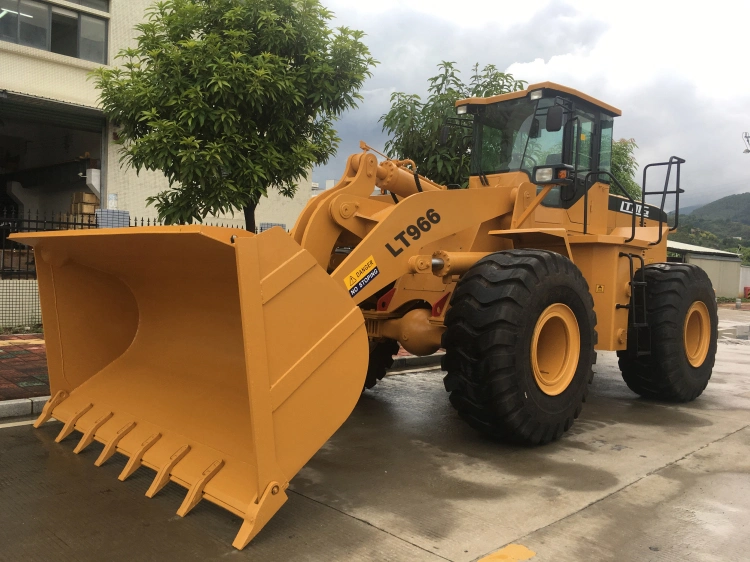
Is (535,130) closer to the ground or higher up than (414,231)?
higher up

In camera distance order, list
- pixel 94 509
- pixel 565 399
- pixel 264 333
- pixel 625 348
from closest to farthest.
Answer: pixel 264 333
pixel 94 509
pixel 565 399
pixel 625 348

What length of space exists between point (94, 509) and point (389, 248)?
2.48 m

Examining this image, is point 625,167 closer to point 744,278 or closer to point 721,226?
point 744,278

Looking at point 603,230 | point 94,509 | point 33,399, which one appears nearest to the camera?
point 94,509

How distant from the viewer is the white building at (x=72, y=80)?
12.7m

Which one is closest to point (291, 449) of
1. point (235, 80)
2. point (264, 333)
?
point (264, 333)

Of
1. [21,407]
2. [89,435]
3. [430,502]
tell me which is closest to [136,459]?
[89,435]

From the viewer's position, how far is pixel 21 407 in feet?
17.7

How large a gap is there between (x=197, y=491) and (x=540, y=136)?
4.37 m

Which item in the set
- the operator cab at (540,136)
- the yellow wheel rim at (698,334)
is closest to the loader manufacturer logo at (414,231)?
the operator cab at (540,136)

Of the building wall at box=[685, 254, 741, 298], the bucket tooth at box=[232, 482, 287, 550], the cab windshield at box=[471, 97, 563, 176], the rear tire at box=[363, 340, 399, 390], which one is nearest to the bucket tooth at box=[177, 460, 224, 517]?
the bucket tooth at box=[232, 482, 287, 550]

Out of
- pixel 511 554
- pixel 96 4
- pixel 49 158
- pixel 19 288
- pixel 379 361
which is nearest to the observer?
pixel 511 554

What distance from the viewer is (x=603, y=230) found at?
6.54 metres

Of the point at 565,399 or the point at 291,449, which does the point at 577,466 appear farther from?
the point at 291,449
